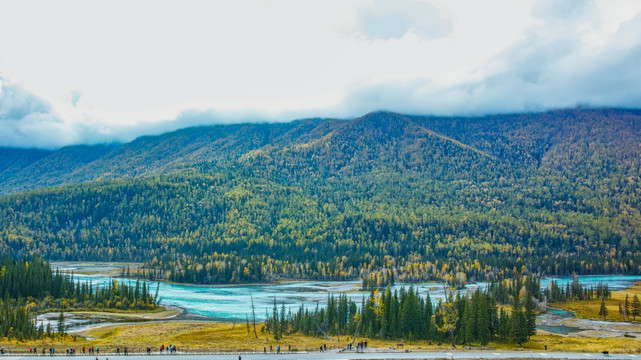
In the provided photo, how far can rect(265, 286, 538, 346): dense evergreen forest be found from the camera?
133 metres

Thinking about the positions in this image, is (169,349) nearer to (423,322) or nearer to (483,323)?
(423,322)

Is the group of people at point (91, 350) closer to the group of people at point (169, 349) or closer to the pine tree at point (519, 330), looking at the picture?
the group of people at point (169, 349)

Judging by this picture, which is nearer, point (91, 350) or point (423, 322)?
point (91, 350)

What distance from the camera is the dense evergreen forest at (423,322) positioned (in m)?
133

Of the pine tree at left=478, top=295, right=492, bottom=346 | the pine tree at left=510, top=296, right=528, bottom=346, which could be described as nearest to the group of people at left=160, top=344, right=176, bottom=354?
the pine tree at left=478, top=295, right=492, bottom=346

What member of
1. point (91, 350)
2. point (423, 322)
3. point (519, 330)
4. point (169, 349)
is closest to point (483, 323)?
point (519, 330)

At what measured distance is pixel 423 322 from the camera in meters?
142

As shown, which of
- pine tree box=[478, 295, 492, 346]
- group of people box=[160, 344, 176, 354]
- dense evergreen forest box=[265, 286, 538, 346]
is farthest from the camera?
dense evergreen forest box=[265, 286, 538, 346]

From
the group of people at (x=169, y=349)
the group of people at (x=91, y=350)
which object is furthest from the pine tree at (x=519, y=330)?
the group of people at (x=169, y=349)

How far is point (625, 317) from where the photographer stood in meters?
188

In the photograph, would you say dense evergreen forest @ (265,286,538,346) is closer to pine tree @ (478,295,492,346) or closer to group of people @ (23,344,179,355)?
pine tree @ (478,295,492,346)

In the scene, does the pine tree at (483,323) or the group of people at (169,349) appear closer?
the group of people at (169,349)

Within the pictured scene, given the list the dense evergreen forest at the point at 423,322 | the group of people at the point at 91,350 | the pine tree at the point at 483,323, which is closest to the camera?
the group of people at the point at 91,350

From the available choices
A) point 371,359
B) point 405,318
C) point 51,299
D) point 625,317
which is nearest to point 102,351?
point 371,359
